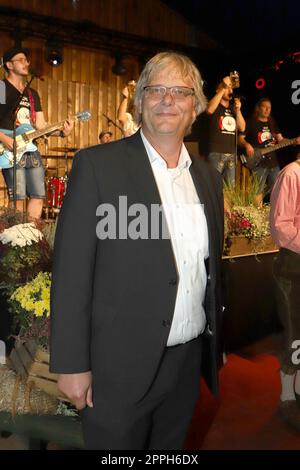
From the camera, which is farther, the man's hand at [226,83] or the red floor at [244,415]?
the man's hand at [226,83]

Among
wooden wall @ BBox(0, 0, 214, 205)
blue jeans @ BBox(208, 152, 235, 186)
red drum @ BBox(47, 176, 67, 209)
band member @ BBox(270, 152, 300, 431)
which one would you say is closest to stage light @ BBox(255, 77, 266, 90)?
wooden wall @ BBox(0, 0, 214, 205)

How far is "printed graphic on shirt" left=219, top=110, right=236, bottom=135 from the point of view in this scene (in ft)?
22.9

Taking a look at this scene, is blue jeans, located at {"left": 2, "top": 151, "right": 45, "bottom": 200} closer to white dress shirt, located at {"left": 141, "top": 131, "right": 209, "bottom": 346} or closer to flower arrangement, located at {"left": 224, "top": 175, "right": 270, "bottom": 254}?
flower arrangement, located at {"left": 224, "top": 175, "right": 270, "bottom": 254}

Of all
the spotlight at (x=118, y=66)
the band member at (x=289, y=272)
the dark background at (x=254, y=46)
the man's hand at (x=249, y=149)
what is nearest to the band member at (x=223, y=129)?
the man's hand at (x=249, y=149)

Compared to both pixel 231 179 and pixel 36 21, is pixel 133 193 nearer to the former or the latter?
pixel 231 179

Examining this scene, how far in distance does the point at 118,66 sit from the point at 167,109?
744 cm

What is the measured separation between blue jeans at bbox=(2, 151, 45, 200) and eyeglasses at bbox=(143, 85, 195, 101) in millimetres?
4091

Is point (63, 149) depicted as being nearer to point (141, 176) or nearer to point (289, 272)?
point (289, 272)

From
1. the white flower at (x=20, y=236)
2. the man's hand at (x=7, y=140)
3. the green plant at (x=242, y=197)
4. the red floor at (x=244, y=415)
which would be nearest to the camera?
the red floor at (x=244, y=415)

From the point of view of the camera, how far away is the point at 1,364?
2.50 metres

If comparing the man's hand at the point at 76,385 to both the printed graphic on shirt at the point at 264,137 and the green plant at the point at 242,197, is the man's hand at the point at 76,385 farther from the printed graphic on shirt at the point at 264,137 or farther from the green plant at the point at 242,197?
the printed graphic on shirt at the point at 264,137

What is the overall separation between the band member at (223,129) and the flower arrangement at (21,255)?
171 inches

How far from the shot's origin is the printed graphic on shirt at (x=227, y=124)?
22.9 ft
